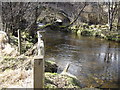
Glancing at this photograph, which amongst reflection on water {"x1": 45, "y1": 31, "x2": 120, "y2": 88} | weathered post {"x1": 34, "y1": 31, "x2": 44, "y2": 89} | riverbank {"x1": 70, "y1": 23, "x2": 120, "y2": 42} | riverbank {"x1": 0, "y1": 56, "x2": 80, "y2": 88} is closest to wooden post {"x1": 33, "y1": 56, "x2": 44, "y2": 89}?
weathered post {"x1": 34, "y1": 31, "x2": 44, "y2": 89}

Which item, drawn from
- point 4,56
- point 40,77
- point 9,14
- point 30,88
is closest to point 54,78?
point 30,88

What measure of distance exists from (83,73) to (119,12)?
52.8 ft

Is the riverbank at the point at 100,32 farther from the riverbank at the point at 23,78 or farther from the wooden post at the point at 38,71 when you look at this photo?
the wooden post at the point at 38,71

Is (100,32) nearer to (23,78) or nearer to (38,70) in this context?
(23,78)

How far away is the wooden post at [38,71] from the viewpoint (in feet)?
9.83

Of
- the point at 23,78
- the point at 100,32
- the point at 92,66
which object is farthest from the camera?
the point at 100,32

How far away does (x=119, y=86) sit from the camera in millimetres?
6297

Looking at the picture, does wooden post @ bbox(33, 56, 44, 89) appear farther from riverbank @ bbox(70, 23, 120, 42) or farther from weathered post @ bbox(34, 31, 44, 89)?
riverbank @ bbox(70, 23, 120, 42)

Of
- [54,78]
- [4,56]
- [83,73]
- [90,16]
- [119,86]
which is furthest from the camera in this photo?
[90,16]

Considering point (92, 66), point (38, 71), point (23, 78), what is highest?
point (38, 71)

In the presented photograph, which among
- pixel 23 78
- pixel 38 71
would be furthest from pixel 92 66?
pixel 38 71

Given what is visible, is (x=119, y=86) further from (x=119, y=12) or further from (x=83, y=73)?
(x=119, y=12)

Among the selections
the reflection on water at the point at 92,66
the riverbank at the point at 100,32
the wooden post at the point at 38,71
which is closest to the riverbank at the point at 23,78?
the wooden post at the point at 38,71

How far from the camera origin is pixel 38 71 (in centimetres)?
308
